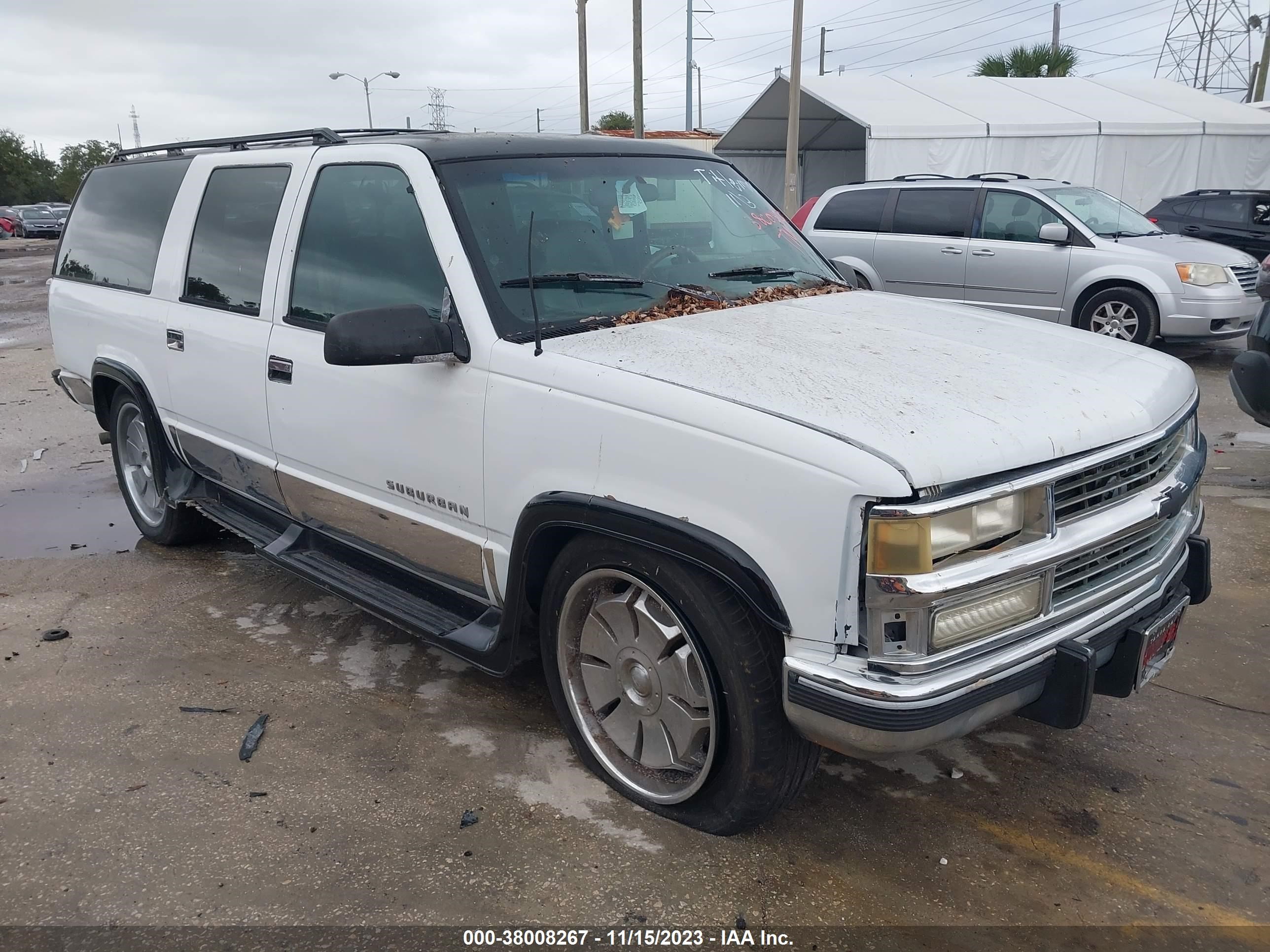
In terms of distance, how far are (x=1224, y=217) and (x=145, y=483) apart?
15826mm

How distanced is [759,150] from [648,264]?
2661 centimetres

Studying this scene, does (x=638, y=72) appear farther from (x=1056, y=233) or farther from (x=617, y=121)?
(x=617, y=121)

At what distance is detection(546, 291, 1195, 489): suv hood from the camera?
2.34 metres

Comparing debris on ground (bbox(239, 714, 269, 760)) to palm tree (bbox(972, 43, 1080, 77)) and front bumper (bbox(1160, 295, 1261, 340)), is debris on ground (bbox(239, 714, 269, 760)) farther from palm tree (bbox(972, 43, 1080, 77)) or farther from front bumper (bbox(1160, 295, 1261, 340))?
palm tree (bbox(972, 43, 1080, 77))

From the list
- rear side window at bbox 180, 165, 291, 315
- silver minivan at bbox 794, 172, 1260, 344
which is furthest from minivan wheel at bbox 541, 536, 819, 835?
silver minivan at bbox 794, 172, 1260, 344

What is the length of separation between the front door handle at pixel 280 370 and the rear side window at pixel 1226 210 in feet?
51.9

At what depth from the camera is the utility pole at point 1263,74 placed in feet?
107

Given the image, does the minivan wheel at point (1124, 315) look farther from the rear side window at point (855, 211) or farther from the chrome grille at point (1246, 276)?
the rear side window at point (855, 211)

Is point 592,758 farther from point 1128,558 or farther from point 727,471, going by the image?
point 1128,558

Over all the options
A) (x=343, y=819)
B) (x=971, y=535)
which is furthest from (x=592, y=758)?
(x=971, y=535)

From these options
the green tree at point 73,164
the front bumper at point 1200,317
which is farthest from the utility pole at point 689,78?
the green tree at point 73,164

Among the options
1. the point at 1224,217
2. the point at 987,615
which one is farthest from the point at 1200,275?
the point at 987,615

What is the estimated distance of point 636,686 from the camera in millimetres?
2918

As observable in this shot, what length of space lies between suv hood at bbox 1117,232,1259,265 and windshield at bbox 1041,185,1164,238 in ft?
0.54
